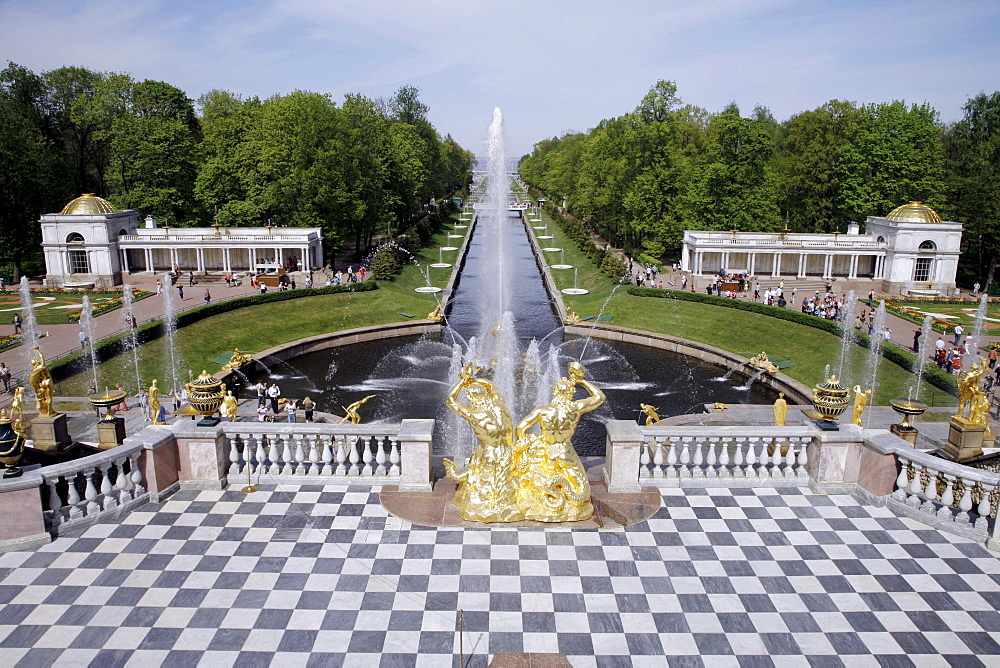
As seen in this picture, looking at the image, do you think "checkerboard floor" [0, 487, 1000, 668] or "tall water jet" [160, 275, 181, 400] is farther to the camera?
"tall water jet" [160, 275, 181, 400]

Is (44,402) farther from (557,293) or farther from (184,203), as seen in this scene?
(184,203)

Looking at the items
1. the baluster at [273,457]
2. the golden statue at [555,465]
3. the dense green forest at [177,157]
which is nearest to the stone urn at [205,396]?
the baluster at [273,457]

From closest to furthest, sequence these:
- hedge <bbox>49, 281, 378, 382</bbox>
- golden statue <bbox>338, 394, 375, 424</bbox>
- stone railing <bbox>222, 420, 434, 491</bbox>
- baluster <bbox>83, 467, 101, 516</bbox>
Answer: baluster <bbox>83, 467, 101, 516</bbox> → stone railing <bbox>222, 420, 434, 491</bbox> → golden statue <bbox>338, 394, 375, 424</bbox> → hedge <bbox>49, 281, 378, 382</bbox>

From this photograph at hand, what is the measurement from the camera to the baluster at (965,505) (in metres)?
12.2

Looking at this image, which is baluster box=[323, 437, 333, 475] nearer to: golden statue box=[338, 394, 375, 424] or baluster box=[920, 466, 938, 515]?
golden statue box=[338, 394, 375, 424]

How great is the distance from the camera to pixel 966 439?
18.0m

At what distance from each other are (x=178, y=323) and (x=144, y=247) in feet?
70.6

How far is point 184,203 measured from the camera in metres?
65.5

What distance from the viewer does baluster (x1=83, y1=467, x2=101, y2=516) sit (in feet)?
40.9

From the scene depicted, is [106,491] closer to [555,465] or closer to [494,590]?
[494,590]

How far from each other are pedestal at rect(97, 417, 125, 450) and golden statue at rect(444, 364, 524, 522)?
767cm

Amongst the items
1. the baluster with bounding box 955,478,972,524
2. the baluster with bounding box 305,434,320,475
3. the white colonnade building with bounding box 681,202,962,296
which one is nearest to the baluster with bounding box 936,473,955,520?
the baluster with bounding box 955,478,972,524

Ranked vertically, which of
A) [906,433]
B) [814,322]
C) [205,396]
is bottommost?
[814,322]

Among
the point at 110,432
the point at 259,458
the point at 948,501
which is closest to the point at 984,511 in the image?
the point at 948,501
